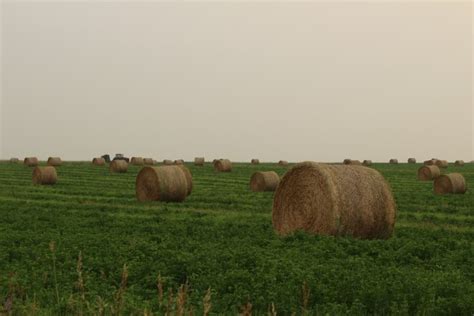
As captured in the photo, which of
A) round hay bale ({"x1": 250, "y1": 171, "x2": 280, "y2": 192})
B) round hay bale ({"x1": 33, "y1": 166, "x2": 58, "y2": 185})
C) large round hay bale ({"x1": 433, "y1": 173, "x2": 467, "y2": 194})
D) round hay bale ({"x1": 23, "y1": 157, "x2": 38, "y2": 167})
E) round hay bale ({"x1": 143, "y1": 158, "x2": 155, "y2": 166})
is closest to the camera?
Result: large round hay bale ({"x1": 433, "y1": 173, "x2": 467, "y2": 194})

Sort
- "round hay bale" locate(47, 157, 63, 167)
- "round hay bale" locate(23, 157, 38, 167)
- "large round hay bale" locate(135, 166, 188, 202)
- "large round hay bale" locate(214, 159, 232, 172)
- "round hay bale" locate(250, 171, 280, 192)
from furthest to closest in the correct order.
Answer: "round hay bale" locate(23, 157, 38, 167)
"round hay bale" locate(47, 157, 63, 167)
"large round hay bale" locate(214, 159, 232, 172)
"round hay bale" locate(250, 171, 280, 192)
"large round hay bale" locate(135, 166, 188, 202)

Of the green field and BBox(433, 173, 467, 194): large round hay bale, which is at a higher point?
BBox(433, 173, 467, 194): large round hay bale

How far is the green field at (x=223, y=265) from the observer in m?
7.66

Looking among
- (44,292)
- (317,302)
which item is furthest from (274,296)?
(44,292)

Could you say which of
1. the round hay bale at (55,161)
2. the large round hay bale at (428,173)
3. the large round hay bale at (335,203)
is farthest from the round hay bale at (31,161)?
the large round hay bale at (335,203)

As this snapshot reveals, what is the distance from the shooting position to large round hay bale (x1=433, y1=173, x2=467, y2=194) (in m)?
27.8

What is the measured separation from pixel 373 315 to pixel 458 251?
5.15m

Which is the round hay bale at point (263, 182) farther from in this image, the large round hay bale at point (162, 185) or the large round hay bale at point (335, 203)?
the large round hay bale at point (335, 203)

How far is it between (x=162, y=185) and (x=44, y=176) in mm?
11761

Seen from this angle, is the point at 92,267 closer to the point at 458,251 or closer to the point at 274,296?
the point at 274,296

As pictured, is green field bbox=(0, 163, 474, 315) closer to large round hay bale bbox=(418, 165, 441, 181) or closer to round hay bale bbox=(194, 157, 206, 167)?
large round hay bale bbox=(418, 165, 441, 181)

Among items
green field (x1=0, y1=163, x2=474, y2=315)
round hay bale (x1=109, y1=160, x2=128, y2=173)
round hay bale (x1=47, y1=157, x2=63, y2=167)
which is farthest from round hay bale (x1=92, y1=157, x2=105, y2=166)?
green field (x1=0, y1=163, x2=474, y2=315)

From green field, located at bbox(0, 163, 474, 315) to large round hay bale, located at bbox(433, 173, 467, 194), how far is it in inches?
375

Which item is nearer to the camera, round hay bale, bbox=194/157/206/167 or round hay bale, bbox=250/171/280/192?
round hay bale, bbox=250/171/280/192
